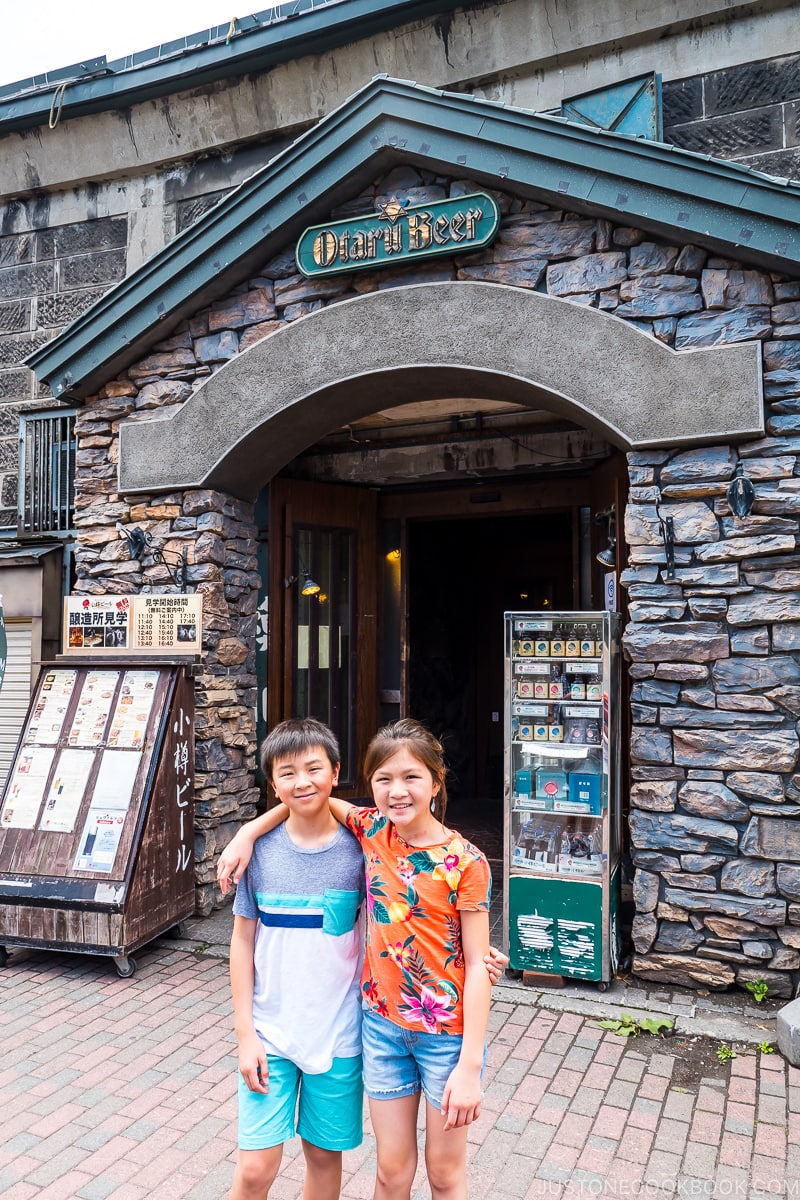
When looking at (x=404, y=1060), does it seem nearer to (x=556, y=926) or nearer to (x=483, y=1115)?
(x=483, y=1115)

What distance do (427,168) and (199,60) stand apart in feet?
13.2

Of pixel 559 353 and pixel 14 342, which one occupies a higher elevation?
pixel 14 342

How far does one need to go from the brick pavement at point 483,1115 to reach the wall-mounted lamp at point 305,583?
3466mm

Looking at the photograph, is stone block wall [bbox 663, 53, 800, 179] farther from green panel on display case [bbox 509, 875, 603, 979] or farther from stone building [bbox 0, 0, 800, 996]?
green panel on display case [bbox 509, 875, 603, 979]

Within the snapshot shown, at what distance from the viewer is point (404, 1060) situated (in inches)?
88.0

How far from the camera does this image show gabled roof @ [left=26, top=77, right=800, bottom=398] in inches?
175

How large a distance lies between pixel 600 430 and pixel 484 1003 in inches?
143

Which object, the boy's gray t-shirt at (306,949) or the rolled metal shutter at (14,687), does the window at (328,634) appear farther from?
the boy's gray t-shirt at (306,949)

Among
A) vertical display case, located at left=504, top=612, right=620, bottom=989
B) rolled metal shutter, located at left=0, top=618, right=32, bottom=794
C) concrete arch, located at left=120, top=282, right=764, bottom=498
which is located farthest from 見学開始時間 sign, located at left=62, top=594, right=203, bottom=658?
vertical display case, located at left=504, top=612, right=620, bottom=989

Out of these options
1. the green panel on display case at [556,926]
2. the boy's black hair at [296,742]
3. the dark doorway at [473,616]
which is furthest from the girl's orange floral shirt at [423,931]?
the dark doorway at [473,616]

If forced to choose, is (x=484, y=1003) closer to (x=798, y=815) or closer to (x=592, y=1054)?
(x=592, y=1054)

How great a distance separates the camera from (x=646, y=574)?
4.75 m

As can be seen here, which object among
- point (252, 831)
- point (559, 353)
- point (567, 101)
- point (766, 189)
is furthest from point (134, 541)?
point (567, 101)

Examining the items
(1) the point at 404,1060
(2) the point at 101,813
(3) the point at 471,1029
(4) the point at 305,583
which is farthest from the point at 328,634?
(3) the point at 471,1029
